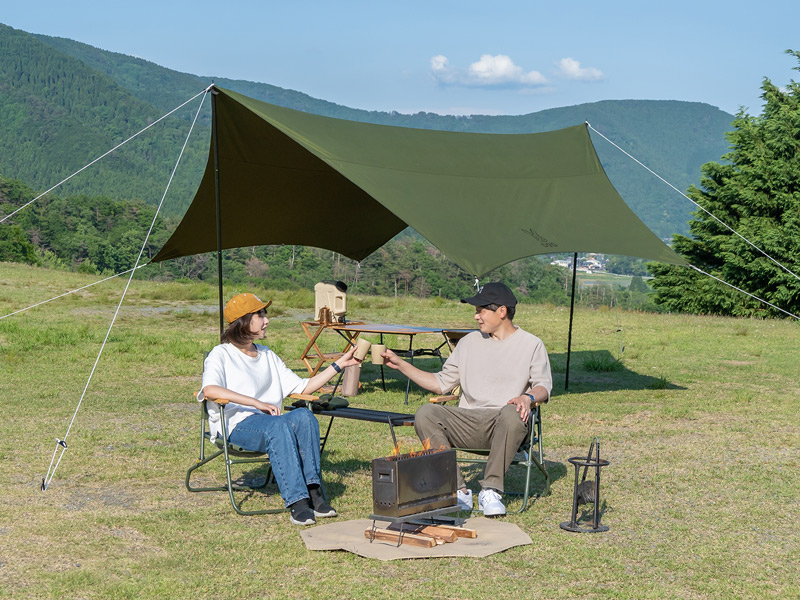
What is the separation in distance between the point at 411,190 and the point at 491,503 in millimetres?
2812

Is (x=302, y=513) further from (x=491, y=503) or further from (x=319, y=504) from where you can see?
(x=491, y=503)

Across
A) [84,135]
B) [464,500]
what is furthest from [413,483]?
[84,135]

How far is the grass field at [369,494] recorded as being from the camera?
3.03 meters

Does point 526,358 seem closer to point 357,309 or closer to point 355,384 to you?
point 355,384

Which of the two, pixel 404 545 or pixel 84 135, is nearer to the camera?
pixel 404 545

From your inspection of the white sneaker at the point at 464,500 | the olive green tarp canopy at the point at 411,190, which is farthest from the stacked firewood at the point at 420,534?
the olive green tarp canopy at the point at 411,190

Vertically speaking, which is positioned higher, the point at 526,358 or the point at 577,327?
the point at 526,358

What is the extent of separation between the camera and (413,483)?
337 cm

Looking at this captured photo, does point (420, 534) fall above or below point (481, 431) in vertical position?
below

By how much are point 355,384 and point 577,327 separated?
27.7ft

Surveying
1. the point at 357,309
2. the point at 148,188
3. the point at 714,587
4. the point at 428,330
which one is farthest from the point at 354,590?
the point at 148,188

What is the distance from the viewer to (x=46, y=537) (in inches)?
135

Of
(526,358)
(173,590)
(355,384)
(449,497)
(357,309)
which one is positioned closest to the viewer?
(173,590)

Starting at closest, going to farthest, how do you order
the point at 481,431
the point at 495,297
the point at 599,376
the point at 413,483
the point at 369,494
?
1. the point at 413,483
2. the point at 481,431
3. the point at 495,297
4. the point at 369,494
5. the point at 599,376
